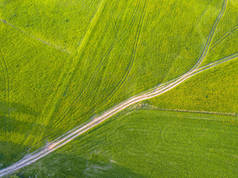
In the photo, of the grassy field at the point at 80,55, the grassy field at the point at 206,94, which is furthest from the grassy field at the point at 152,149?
the grassy field at the point at 80,55

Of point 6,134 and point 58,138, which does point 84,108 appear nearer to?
point 58,138

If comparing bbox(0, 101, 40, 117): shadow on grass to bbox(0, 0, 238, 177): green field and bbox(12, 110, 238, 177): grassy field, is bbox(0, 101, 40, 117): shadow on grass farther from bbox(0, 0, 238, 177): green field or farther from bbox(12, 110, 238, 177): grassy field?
bbox(12, 110, 238, 177): grassy field

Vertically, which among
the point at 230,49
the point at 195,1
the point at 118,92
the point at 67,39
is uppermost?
the point at 195,1

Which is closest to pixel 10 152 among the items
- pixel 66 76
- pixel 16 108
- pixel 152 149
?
pixel 16 108

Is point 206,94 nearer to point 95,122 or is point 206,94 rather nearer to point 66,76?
point 95,122

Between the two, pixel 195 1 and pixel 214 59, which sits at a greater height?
pixel 195 1

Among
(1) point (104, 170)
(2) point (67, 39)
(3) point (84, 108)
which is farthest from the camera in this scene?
(2) point (67, 39)

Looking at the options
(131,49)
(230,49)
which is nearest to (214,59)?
(230,49)

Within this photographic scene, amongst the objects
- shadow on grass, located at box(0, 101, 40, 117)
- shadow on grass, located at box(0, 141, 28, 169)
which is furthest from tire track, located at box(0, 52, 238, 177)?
shadow on grass, located at box(0, 101, 40, 117)
